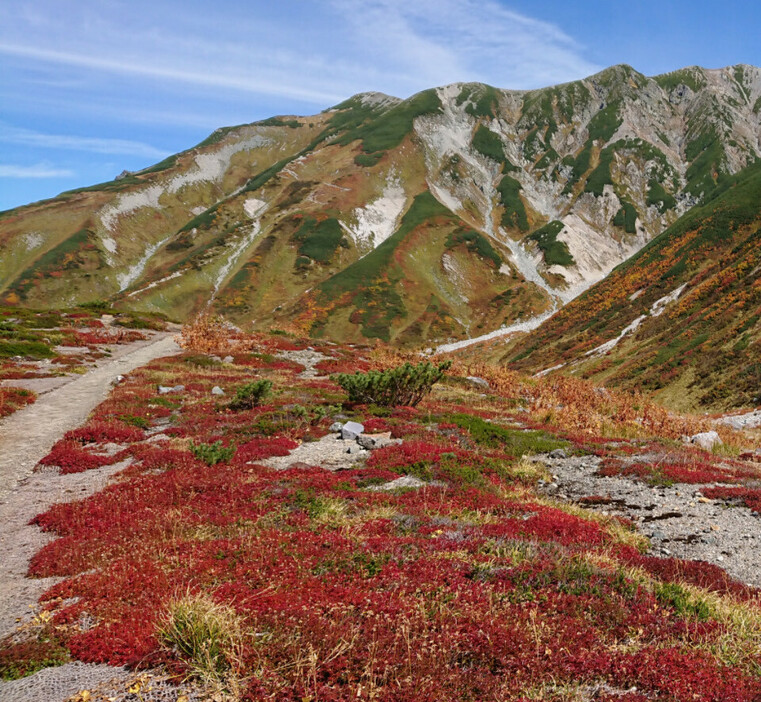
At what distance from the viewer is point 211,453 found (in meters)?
15.5

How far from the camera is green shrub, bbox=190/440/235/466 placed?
1533cm

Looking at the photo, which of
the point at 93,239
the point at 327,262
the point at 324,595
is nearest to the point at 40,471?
the point at 324,595

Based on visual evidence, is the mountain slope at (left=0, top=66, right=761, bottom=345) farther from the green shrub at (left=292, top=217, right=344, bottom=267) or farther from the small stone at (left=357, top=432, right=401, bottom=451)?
the small stone at (left=357, top=432, right=401, bottom=451)

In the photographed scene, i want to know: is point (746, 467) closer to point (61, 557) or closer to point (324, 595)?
point (324, 595)

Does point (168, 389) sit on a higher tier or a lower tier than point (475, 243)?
lower

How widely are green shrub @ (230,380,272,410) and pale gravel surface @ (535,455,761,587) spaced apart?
1514 cm

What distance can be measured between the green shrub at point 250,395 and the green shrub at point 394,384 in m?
4.43

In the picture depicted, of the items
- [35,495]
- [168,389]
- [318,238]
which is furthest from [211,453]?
[318,238]

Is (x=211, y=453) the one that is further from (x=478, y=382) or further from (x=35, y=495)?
(x=478, y=382)

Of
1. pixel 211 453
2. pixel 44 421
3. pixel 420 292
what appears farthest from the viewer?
pixel 420 292

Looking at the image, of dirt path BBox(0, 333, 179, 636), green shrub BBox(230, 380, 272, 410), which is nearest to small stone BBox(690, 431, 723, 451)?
green shrub BBox(230, 380, 272, 410)

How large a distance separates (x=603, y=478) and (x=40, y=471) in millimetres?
18958

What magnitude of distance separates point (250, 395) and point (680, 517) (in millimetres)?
19762

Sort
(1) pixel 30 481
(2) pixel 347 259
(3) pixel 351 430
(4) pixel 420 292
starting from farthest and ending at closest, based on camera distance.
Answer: (2) pixel 347 259 → (4) pixel 420 292 → (3) pixel 351 430 → (1) pixel 30 481
